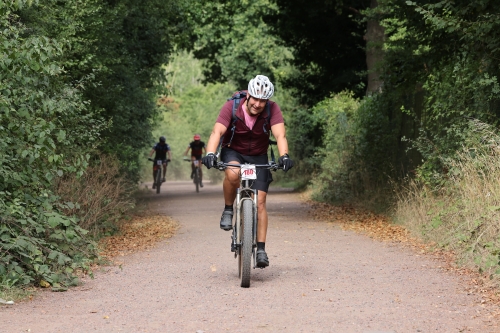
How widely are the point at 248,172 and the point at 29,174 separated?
7.63ft

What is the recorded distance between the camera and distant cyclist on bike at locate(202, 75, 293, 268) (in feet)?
30.6

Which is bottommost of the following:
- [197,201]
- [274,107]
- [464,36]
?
[197,201]

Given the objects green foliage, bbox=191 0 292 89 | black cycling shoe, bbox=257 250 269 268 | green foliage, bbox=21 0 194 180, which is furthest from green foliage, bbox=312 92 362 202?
black cycling shoe, bbox=257 250 269 268

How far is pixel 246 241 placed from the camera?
888cm

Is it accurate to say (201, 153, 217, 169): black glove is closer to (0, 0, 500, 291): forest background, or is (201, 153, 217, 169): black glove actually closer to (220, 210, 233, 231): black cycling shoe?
(220, 210, 233, 231): black cycling shoe

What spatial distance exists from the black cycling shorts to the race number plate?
0.36 meters

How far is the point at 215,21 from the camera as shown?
36.2 meters

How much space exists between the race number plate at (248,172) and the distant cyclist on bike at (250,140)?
351 millimetres

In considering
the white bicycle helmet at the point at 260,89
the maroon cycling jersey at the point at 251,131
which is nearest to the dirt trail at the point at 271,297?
the maroon cycling jersey at the point at 251,131

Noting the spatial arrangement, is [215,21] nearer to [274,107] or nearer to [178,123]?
[274,107]

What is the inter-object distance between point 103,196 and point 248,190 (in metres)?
4.84

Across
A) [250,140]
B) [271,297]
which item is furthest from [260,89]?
[271,297]

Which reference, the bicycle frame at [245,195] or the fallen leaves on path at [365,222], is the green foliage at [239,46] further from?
the bicycle frame at [245,195]

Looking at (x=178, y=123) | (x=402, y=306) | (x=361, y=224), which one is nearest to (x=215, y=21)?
(x=361, y=224)
